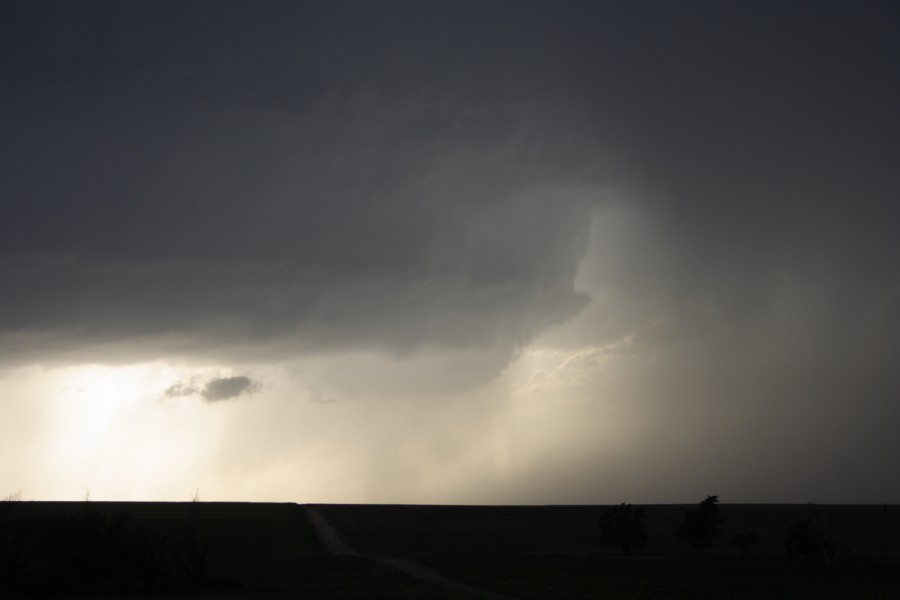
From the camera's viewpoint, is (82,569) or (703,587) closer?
(703,587)

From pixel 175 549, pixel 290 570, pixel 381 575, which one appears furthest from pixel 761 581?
pixel 175 549

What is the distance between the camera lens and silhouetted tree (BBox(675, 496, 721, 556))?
342ft

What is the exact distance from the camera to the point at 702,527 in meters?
104

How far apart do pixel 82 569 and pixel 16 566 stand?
5681 millimetres

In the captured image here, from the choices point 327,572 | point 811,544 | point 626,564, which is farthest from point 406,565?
point 811,544

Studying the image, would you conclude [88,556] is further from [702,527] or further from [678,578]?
[702,527]

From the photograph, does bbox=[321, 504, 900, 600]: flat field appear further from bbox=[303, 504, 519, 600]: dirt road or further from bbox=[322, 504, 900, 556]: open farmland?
bbox=[303, 504, 519, 600]: dirt road

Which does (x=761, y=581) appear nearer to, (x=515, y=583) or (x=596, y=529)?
(x=515, y=583)

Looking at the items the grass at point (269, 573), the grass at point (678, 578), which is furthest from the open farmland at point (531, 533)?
the grass at point (678, 578)

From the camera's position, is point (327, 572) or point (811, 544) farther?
point (811, 544)

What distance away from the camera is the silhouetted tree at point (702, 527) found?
342ft

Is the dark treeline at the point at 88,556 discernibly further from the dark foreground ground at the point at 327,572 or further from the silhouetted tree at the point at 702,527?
the silhouetted tree at the point at 702,527

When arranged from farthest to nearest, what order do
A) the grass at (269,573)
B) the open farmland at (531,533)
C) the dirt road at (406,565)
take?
the open farmland at (531,533), the grass at (269,573), the dirt road at (406,565)

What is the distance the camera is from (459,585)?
2817 inches
